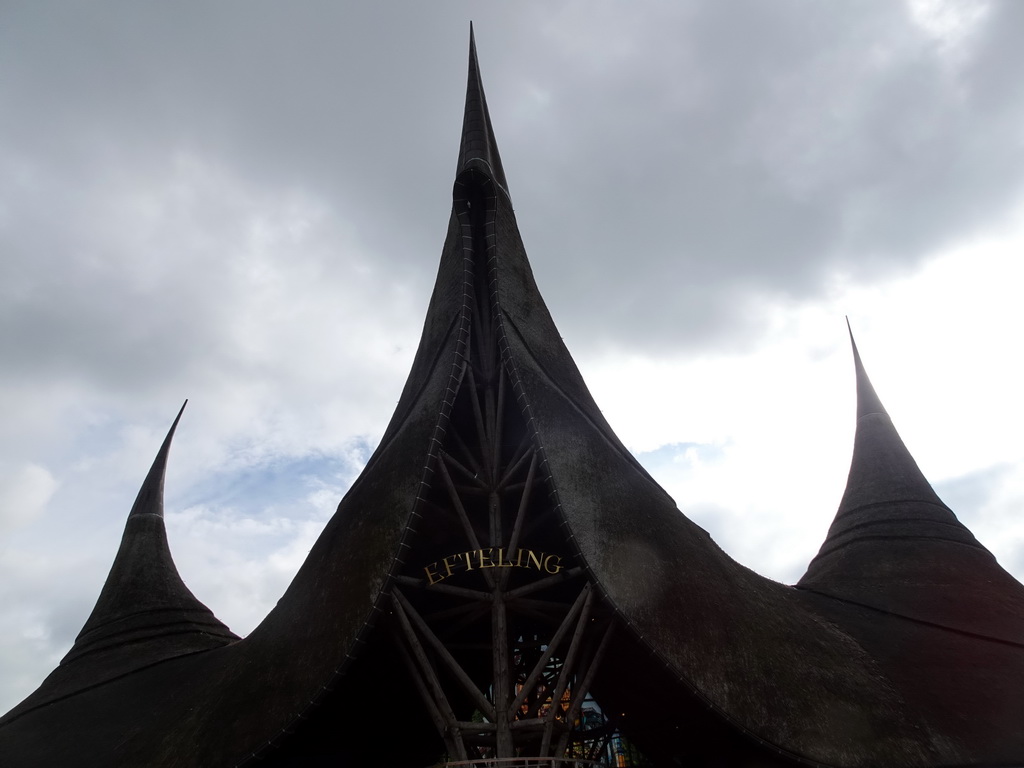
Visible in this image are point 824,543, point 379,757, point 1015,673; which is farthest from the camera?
point 824,543

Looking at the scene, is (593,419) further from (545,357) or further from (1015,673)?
(1015,673)

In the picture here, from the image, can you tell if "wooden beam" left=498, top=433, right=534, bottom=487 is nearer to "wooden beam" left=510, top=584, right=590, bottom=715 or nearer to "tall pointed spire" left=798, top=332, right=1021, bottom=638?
"wooden beam" left=510, top=584, right=590, bottom=715

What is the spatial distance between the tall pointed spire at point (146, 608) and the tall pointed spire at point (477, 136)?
11699 millimetres

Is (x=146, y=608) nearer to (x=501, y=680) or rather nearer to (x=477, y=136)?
(x=501, y=680)

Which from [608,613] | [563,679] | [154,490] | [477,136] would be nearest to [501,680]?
[563,679]

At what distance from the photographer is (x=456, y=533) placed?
46.0 ft

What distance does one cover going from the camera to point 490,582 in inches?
453

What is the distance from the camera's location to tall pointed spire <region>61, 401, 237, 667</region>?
54.3ft

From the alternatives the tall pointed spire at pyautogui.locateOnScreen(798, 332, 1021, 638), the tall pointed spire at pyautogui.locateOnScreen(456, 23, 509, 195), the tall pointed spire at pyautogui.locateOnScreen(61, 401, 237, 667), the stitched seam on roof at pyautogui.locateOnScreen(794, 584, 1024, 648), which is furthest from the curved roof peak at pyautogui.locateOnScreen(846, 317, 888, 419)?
the tall pointed spire at pyautogui.locateOnScreen(61, 401, 237, 667)

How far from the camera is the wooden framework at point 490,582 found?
10.7 metres

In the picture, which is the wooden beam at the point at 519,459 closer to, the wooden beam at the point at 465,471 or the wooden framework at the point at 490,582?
the wooden framework at the point at 490,582

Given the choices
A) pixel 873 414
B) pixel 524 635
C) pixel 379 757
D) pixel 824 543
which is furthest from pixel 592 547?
pixel 873 414

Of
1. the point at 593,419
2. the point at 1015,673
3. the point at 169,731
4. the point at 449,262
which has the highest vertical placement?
the point at 449,262

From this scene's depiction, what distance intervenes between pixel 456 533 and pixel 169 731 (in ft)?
17.8
